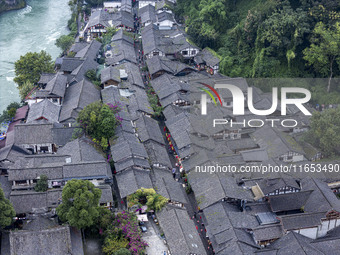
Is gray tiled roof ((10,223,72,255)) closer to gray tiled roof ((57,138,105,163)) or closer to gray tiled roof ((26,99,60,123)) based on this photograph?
gray tiled roof ((57,138,105,163))

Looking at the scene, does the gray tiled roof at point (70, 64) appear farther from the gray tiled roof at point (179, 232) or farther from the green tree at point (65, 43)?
the gray tiled roof at point (179, 232)

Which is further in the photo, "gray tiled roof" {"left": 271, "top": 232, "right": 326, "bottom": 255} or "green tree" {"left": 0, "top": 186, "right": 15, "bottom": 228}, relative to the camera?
"green tree" {"left": 0, "top": 186, "right": 15, "bottom": 228}

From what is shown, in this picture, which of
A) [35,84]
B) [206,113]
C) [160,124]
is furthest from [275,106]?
[35,84]

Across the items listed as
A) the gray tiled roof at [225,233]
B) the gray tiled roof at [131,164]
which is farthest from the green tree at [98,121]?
the gray tiled roof at [225,233]

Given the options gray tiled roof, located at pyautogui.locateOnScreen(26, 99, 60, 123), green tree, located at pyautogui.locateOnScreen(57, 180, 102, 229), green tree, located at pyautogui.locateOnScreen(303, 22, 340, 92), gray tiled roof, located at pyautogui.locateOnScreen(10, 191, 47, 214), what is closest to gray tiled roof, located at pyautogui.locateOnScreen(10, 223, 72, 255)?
green tree, located at pyautogui.locateOnScreen(57, 180, 102, 229)

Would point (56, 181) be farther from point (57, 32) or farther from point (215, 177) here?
point (57, 32)

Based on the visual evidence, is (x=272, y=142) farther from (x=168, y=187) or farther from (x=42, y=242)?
(x=42, y=242)
